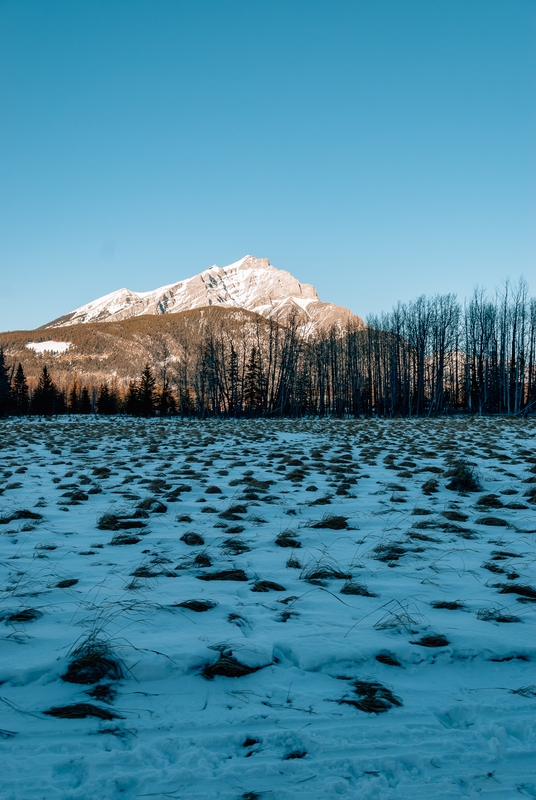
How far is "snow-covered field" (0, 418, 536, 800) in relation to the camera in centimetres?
171

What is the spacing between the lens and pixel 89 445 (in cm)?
1348

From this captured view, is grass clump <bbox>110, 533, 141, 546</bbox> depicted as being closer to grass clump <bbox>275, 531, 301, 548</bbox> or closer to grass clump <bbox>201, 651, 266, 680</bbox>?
grass clump <bbox>275, 531, 301, 548</bbox>

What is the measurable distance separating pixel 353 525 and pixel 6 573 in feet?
12.0

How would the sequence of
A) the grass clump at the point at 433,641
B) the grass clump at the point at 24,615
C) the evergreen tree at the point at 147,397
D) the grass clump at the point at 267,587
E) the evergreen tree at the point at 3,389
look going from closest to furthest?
the grass clump at the point at 433,641 → the grass clump at the point at 24,615 → the grass clump at the point at 267,587 → the evergreen tree at the point at 3,389 → the evergreen tree at the point at 147,397

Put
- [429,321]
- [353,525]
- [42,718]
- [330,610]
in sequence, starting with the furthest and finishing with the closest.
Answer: [429,321], [353,525], [330,610], [42,718]

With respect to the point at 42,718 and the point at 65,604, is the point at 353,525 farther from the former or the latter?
the point at 42,718

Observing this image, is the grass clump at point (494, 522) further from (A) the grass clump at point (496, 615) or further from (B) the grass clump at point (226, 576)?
(B) the grass clump at point (226, 576)

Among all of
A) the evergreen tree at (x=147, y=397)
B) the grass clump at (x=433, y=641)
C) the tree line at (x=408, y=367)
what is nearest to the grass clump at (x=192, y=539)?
the grass clump at (x=433, y=641)

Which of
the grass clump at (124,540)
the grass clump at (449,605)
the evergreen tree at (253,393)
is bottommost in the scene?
the grass clump at (124,540)

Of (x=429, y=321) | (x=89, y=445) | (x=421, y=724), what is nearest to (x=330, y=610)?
(x=421, y=724)

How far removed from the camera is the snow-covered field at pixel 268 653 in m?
1.71

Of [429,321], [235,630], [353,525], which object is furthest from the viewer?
[429,321]

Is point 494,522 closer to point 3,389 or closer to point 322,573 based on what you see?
point 322,573

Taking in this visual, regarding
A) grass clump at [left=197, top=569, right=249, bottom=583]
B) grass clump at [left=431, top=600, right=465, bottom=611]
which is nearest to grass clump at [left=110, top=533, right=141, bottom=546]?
grass clump at [left=197, top=569, right=249, bottom=583]
